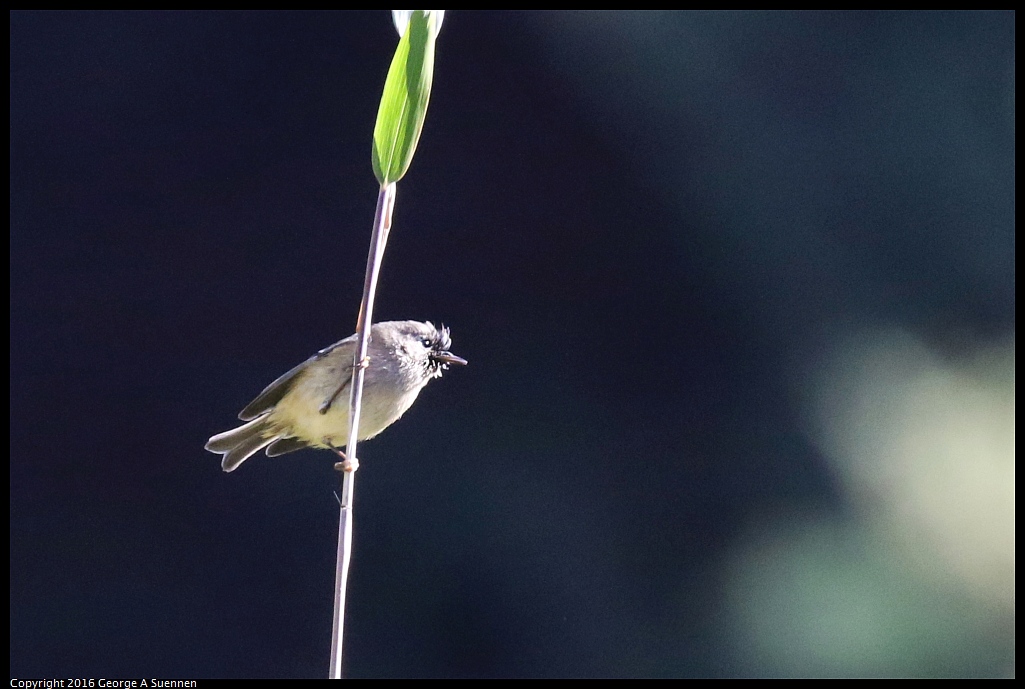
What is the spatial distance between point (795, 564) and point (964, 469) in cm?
62

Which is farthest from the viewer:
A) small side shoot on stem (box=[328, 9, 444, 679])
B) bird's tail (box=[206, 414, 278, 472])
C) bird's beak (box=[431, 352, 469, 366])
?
bird's tail (box=[206, 414, 278, 472])

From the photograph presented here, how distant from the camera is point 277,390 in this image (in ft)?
6.47

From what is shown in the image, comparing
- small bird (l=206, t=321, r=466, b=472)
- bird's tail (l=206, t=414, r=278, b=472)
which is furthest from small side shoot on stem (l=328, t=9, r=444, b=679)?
bird's tail (l=206, t=414, r=278, b=472)

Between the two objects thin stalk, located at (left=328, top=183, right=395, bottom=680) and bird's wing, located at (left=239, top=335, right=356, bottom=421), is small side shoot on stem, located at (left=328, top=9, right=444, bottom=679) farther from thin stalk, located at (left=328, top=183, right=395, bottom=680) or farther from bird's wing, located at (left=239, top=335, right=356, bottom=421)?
bird's wing, located at (left=239, top=335, right=356, bottom=421)

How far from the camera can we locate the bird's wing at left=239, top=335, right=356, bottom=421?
1.92 metres

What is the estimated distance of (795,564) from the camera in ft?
9.66

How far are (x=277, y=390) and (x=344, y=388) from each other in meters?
0.20

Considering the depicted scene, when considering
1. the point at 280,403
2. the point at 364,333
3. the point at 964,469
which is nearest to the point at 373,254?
the point at 364,333

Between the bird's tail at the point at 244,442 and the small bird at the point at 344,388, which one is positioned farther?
the bird's tail at the point at 244,442

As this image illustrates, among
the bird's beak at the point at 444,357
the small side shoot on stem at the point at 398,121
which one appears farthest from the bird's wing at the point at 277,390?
the small side shoot on stem at the point at 398,121

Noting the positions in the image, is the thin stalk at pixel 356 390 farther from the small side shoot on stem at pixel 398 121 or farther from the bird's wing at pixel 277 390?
the bird's wing at pixel 277 390

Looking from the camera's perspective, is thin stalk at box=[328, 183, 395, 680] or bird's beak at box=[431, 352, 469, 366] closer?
thin stalk at box=[328, 183, 395, 680]

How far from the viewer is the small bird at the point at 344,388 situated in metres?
1.86

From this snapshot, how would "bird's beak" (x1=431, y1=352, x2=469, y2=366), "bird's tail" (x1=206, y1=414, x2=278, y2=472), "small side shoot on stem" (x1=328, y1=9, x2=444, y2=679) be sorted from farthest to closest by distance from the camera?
"bird's tail" (x1=206, y1=414, x2=278, y2=472) → "bird's beak" (x1=431, y1=352, x2=469, y2=366) → "small side shoot on stem" (x1=328, y1=9, x2=444, y2=679)
